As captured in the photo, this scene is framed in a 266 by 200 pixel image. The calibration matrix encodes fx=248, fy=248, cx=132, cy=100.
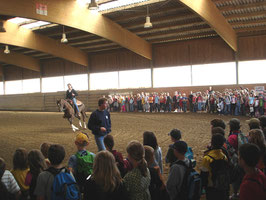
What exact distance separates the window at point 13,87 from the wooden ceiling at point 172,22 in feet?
45.7

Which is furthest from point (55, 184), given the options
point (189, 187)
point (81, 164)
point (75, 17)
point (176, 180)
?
point (75, 17)

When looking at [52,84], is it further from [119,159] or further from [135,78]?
[119,159]

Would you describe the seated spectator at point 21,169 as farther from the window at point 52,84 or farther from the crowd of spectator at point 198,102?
the window at point 52,84

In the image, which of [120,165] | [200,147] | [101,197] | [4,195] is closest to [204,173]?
[120,165]

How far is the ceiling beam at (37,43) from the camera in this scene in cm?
2136

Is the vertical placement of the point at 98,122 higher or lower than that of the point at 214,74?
lower

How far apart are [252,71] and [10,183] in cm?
2251

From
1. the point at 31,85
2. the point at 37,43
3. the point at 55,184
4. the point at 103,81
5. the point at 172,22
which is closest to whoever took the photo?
the point at 55,184

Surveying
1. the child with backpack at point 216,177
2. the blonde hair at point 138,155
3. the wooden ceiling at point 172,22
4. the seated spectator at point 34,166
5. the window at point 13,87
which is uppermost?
the wooden ceiling at point 172,22

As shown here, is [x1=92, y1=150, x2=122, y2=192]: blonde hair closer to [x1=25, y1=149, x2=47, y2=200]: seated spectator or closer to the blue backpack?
the blue backpack

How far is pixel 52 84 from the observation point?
3306 centimetres

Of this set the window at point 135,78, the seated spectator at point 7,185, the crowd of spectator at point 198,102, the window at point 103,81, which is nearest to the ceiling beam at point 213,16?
the crowd of spectator at point 198,102

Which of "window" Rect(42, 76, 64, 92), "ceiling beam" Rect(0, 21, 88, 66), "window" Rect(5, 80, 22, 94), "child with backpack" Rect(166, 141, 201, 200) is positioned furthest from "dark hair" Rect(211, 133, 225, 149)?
"window" Rect(5, 80, 22, 94)

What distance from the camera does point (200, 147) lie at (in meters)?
7.66
